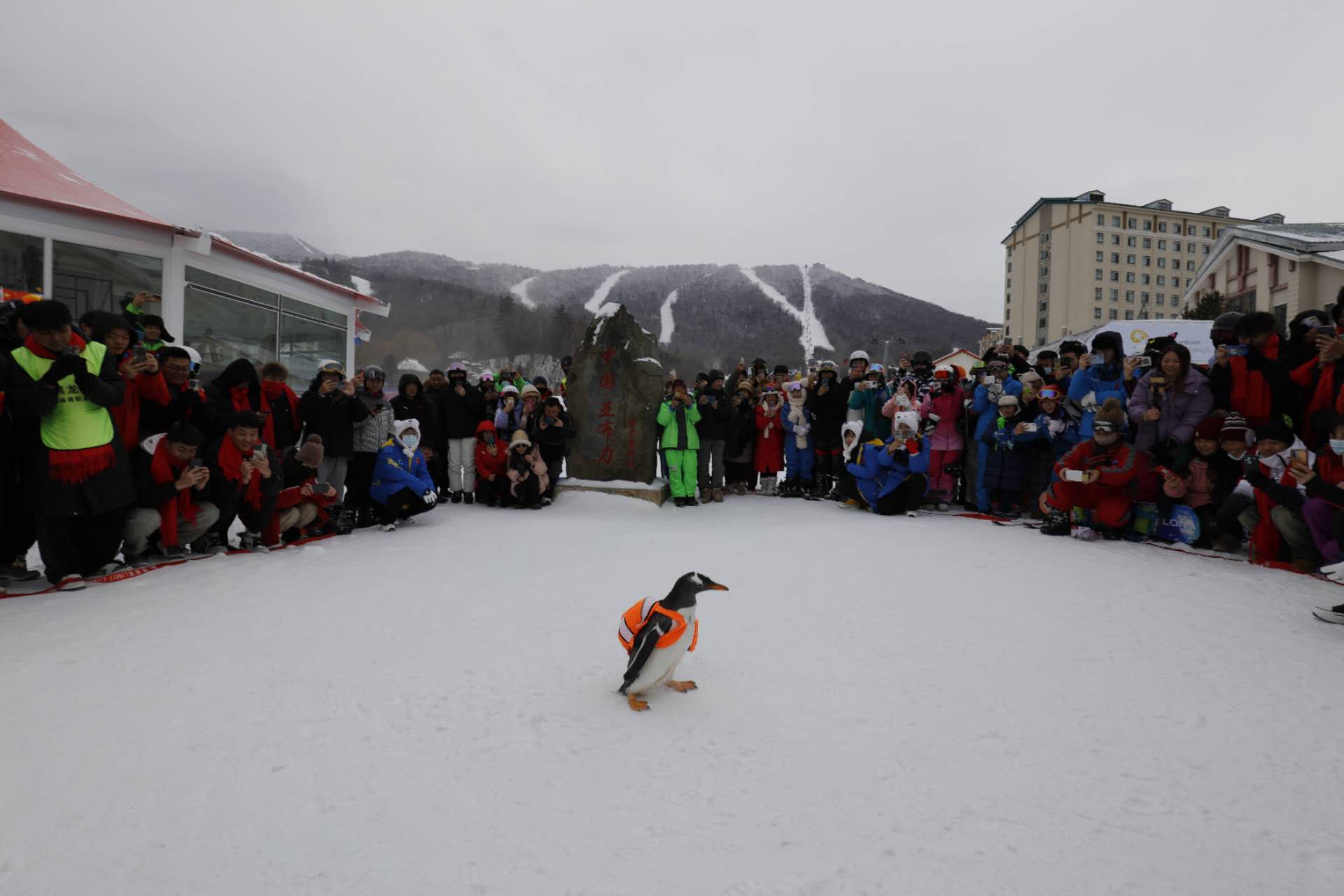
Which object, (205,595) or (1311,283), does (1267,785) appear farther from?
(1311,283)

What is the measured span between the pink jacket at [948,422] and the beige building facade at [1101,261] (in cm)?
4553

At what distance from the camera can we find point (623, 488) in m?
7.43

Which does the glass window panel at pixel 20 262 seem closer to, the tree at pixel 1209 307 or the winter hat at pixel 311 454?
the winter hat at pixel 311 454

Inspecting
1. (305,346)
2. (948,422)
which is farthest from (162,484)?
(305,346)

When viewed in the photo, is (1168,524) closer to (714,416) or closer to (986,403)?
(986,403)

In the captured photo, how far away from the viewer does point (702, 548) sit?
4914 mm

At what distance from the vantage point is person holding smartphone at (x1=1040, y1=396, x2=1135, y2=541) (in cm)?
528

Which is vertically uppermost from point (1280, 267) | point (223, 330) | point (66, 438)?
point (1280, 267)

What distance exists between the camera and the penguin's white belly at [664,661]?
240 cm

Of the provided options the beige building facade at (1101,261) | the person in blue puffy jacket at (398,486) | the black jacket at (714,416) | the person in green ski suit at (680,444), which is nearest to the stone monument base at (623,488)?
the person in green ski suit at (680,444)

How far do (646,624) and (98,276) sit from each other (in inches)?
347

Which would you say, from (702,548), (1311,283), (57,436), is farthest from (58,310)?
(1311,283)

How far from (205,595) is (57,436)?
122 cm

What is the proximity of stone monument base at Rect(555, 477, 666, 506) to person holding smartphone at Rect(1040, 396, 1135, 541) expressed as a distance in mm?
3785
